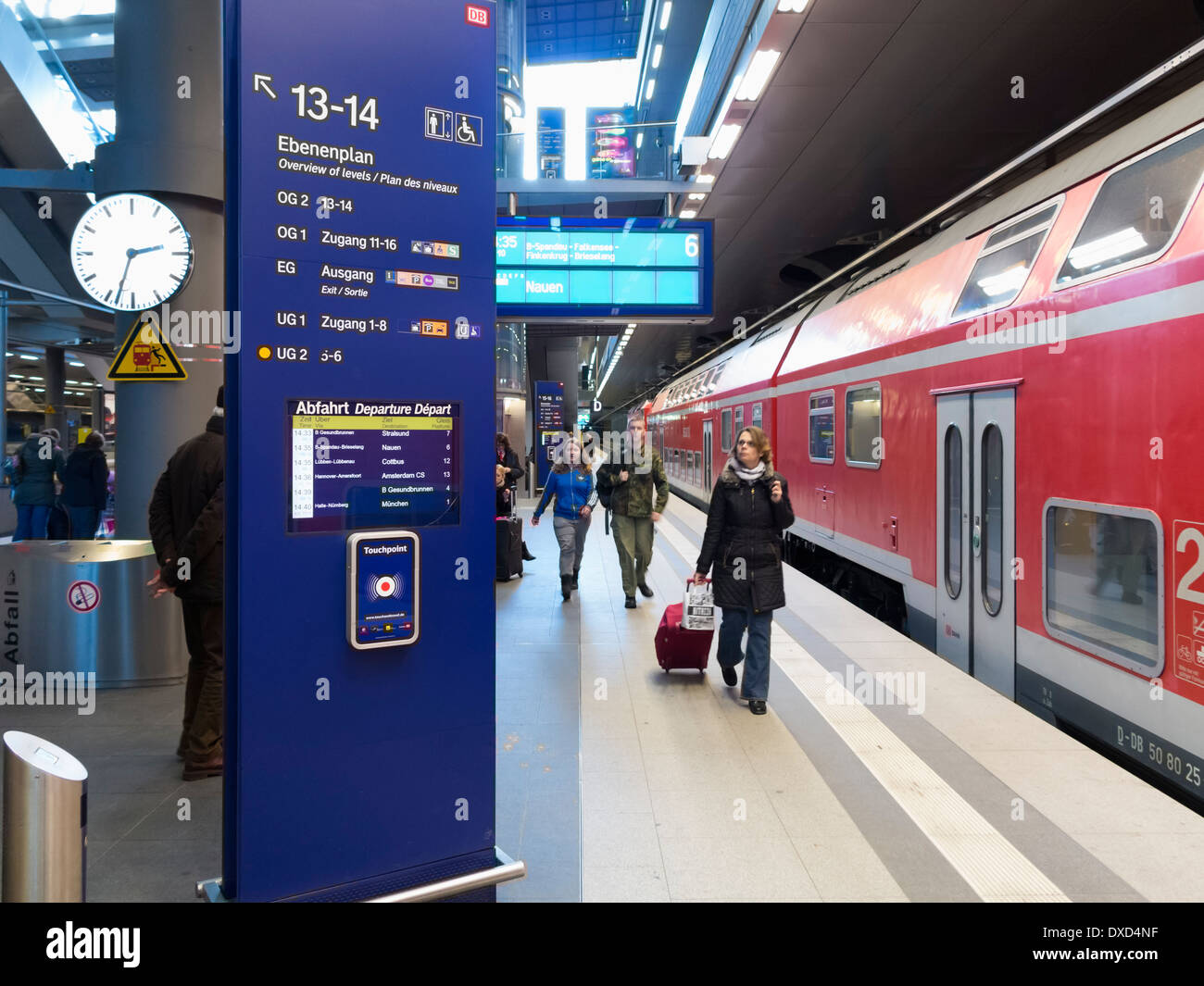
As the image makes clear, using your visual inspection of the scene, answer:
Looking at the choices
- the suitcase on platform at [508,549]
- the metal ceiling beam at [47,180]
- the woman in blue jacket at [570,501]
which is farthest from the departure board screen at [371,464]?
the metal ceiling beam at [47,180]

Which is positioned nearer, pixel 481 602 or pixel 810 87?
pixel 481 602

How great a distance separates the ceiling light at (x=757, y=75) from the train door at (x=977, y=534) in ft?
12.9

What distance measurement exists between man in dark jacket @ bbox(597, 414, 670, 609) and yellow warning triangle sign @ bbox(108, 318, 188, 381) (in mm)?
4129

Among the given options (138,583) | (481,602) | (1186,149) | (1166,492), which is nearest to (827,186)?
(1186,149)

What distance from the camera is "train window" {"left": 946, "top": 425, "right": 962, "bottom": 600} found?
6.39 metres

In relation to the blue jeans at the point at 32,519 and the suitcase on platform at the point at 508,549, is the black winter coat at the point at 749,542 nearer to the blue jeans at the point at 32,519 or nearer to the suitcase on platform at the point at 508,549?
the suitcase on platform at the point at 508,549

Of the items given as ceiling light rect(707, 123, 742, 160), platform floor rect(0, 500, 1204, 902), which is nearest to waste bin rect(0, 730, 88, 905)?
platform floor rect(0, 500, 1204, 902)

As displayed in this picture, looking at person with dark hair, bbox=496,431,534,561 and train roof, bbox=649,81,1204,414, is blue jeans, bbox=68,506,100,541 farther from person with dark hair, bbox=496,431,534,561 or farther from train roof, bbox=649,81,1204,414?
train roof, bbox=649,81,1204,414

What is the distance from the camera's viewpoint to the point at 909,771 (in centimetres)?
435

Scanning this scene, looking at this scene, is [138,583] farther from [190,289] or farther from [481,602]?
[481,602]

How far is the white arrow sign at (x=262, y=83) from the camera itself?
8.48ft

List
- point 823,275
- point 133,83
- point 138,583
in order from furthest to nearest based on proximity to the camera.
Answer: point 823,275 → point 133,83 → point 138,583
